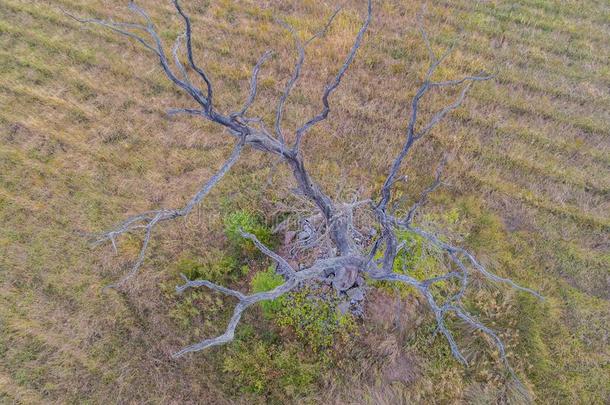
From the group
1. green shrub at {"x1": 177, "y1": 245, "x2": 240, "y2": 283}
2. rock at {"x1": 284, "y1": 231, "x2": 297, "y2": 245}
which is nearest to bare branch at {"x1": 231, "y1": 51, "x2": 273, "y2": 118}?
rock at {"x1": 284, "y1": 231, "x2": 297, "y2": 245}

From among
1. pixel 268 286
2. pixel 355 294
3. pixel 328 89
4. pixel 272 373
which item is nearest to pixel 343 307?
pixel 355 294

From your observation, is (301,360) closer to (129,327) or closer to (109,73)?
(129,327)

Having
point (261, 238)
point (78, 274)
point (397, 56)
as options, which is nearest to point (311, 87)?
point (397, 56)

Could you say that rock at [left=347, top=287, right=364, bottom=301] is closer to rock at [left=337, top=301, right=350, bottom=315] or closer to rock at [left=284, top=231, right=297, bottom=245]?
rock at [left=337, top=301, right=350, bottom=315]

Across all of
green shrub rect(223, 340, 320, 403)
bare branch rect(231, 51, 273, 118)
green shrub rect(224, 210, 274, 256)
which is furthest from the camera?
green shrub rect(224, 210, 274, 256)

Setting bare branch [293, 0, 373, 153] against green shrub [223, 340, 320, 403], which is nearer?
bare branch [293, 0, 373, 153]

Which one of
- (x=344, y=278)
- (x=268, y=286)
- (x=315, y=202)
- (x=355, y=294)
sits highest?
(x=315, y=202)

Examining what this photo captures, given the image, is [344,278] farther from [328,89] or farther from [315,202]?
[328,89]

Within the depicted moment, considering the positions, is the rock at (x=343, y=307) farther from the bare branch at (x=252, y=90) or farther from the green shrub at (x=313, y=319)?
the bare branch at (x=252, y=90)

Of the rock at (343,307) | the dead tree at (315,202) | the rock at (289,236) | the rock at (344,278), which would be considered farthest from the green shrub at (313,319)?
the rock at (289,236)
